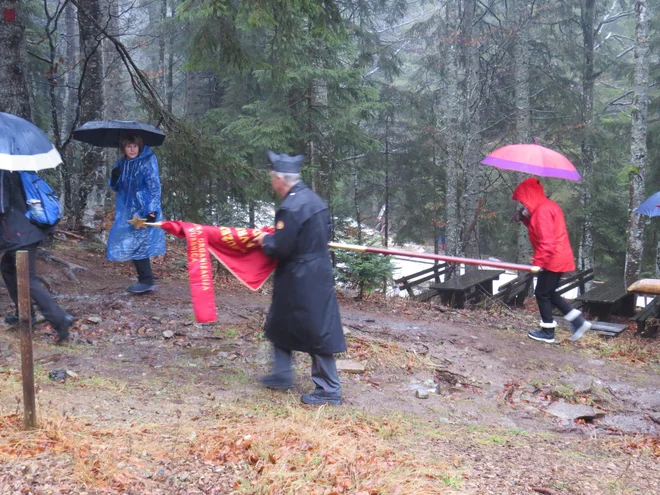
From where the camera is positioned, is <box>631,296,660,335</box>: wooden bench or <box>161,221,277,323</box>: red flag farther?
<box>631,296,660,335</box>: wooden bench

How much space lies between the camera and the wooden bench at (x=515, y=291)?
1220 centimetres

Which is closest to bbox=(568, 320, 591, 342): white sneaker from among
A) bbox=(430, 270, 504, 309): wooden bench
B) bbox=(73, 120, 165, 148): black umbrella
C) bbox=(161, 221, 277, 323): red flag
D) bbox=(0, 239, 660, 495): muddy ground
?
bbox=(0, 239, 660, 495): muddy ground

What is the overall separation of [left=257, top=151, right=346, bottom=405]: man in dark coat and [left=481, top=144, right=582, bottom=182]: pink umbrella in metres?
3.36

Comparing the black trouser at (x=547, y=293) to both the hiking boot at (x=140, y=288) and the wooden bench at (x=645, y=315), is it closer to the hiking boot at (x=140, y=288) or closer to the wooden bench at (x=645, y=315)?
the wooden bench at (x=645, y=315)

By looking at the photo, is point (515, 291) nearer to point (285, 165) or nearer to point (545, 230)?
point (545, 230)

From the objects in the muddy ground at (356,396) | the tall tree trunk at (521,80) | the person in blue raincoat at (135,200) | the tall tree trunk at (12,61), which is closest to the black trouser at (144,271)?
the person in blue raincoat at (135,200)

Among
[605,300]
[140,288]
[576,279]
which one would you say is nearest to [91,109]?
[140,288]

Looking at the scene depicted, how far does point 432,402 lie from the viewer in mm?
5648

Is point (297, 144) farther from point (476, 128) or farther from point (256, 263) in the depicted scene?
point (256, 263)

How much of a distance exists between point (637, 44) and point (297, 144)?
8615 mm

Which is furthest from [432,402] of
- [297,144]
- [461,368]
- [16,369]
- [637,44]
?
[637,44]

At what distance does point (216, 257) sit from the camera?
4.95m

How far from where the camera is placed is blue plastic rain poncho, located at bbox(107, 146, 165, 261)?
7285mm

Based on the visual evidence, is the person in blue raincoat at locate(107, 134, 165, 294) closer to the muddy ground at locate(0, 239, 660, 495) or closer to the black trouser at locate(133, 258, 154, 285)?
the black trouser at locate(133, 258, 154, 285)
